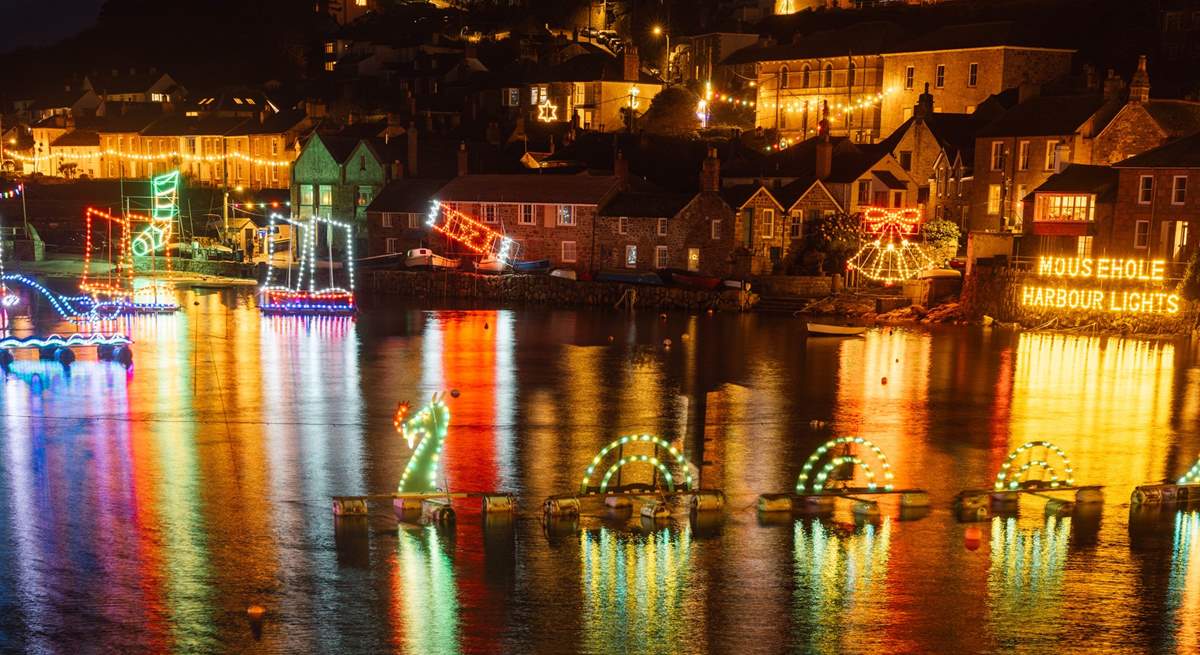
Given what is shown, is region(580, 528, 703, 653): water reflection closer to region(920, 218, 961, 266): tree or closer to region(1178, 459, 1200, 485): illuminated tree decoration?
region(1178, 459, 1200, 485): illuminated tree decoration

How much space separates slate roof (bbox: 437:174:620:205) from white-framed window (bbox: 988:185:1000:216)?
17925mm

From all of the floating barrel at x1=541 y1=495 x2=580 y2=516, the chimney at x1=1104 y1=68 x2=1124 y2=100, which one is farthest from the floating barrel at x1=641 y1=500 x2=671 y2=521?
the chimney at x1=1104 y1=68 x2=1124 y2=100

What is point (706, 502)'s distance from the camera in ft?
77.9

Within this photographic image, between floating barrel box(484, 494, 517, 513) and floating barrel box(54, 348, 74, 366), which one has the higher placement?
floating barrel box(54, 348, 74, 366)

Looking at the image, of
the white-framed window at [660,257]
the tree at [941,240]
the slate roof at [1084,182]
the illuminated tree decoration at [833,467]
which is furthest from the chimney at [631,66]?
the illuminated tree decoration at [833,467]

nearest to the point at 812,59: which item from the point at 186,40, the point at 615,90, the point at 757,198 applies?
Answer: the point at 615,90

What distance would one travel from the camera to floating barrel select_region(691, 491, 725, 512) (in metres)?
23.7

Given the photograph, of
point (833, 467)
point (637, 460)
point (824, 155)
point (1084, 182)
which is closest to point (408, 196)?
point (824, 155)

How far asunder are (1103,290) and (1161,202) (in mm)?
4278

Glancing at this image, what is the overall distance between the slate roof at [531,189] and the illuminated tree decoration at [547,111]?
17699 mm

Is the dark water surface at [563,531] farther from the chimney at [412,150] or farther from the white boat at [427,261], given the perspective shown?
the chimney at [412,150]

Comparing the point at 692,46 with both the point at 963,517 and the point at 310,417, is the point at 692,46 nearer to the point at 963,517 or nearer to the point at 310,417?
the point at 310,417

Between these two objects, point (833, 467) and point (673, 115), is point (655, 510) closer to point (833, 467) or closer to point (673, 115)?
point (833, 467)

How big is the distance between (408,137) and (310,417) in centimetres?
4739
